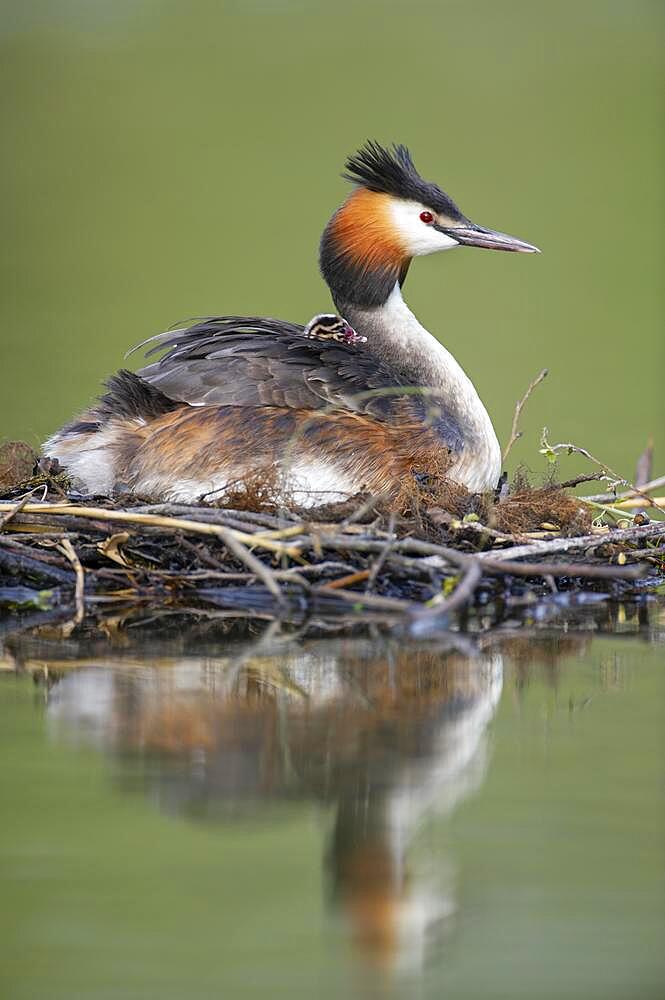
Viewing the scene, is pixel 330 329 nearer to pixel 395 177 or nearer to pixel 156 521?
pixel 395 177

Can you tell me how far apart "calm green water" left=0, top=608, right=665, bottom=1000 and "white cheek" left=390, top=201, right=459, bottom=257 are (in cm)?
234

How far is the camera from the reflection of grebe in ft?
9.62

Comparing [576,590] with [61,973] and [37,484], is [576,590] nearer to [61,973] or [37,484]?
[37,484]

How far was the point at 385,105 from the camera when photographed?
21062 millimetres

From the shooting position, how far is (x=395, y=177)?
6.38 m

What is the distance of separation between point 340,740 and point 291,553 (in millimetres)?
1199

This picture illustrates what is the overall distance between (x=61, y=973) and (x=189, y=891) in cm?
32

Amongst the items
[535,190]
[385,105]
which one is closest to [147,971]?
[535,190]

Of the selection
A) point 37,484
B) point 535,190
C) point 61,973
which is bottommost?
point 61,973

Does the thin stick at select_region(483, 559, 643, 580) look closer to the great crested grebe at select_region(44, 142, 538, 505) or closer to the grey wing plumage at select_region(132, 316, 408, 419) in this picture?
the great crested grebe at select_region(44, 142, 538, 505)

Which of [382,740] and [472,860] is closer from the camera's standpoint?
[472,860]

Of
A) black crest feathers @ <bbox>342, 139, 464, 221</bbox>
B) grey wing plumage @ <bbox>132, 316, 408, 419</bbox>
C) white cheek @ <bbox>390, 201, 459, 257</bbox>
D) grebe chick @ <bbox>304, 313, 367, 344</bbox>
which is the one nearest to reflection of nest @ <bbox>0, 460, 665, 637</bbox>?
grey wing plumage @ <bbox>132, 316, 408, 419</bbox>

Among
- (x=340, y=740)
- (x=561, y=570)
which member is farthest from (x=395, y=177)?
(x=340, y=740)

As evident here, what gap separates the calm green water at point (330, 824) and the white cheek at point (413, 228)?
2345 millimetres
